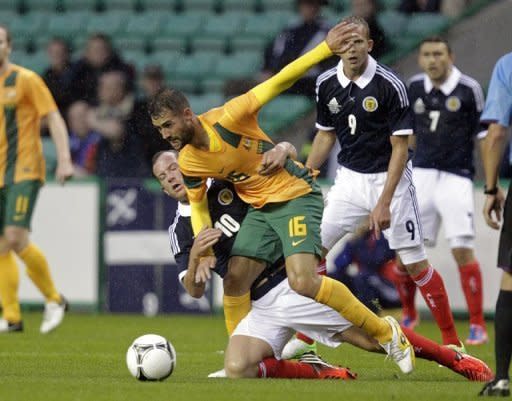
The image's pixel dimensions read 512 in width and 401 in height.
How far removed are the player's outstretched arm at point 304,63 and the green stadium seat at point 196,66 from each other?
9235mm

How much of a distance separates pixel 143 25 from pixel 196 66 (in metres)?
1.09

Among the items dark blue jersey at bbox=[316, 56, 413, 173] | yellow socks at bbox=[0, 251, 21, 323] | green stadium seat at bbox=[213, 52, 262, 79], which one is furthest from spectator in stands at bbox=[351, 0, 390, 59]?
dark blue jersey at bbox=[316, 56, 413, 173]

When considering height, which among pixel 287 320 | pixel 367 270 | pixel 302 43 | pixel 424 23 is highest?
pixel 424 23

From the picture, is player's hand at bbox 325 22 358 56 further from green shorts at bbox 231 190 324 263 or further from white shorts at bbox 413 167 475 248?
white shorts at bbox 413 167 475 248

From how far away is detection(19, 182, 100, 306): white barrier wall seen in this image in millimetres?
13227

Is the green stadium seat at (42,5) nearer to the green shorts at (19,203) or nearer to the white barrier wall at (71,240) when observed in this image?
the white barrier wall at (71,240)

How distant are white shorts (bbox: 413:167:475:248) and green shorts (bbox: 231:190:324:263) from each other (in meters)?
3.14

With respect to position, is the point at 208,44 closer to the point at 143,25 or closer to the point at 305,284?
the point at 143,25

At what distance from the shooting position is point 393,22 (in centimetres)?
1568

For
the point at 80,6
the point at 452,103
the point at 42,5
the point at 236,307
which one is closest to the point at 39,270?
the point at 452,103

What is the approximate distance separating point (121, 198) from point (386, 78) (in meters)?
5.05

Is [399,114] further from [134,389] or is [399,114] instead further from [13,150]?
[13,150]

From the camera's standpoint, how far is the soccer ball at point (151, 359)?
702 centimetres

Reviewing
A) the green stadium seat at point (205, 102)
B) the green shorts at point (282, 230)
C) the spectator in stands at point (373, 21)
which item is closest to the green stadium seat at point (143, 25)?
the green stadium seat at point (205, 102)
